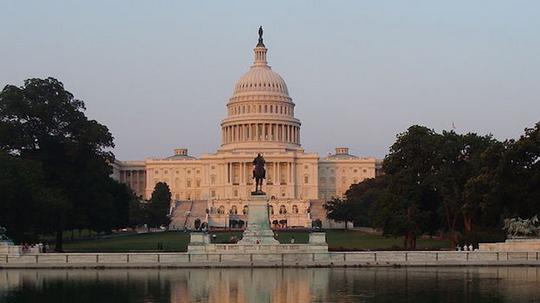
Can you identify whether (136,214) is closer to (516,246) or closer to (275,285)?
(516,246)

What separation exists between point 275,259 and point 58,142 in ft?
88.8

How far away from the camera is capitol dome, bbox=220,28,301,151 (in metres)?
182

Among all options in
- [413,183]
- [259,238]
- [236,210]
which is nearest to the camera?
[259,238]

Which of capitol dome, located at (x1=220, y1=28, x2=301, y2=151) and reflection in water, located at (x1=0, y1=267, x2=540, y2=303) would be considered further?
capitol dome, located at (x1=220, y1=28, x2=301, y2=151)

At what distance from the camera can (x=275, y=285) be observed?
35.1 m

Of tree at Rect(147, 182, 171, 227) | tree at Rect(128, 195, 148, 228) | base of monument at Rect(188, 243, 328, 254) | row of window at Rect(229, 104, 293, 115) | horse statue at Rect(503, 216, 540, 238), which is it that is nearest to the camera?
base of monument at Rect(188, 243, 328, 254)

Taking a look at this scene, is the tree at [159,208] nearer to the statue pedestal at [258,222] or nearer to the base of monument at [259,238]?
the statue pedestal at [258,222]

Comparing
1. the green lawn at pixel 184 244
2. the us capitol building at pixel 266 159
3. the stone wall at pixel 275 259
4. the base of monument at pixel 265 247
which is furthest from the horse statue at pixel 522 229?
the us capitol building at pixel 266 159

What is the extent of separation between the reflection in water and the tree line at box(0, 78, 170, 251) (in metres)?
18.5

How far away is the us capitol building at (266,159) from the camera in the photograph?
17938 cm

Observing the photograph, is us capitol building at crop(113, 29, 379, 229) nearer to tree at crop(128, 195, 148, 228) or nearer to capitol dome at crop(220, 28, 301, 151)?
capitol dome at crop(220, 28, 301, 151)

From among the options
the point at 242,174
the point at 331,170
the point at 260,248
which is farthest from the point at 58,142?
the point at 331,170

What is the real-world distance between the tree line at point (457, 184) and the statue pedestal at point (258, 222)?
1067cm

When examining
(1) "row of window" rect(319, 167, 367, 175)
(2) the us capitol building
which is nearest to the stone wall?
(2) the us capitol building
